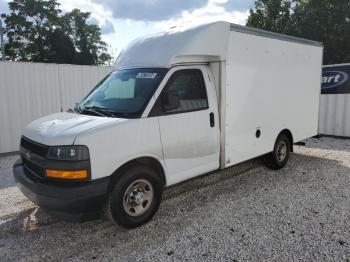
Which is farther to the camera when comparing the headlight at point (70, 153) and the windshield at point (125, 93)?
the windshield at point (125, 93)

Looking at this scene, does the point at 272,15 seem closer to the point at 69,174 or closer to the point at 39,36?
the point at 69,174

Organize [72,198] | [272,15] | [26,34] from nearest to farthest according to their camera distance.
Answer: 1. [72,198]
2. [272,15]
3. [26,34]

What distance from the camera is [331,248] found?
11.8ft

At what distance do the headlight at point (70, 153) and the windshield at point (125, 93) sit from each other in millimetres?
755

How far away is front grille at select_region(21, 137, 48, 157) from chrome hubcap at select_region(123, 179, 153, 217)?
3.63ft

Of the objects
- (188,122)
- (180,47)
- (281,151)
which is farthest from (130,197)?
(281,151)

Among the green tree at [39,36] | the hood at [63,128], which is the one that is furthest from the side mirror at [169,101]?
the green tree at [39,36]

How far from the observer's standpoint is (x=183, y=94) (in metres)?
4.58

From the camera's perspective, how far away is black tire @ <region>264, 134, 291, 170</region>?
6465mm

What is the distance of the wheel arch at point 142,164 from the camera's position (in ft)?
12.6

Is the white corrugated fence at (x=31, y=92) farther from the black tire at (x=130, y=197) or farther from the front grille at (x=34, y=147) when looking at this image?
the black tire at (x=130, y=197)

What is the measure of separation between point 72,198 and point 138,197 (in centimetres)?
91

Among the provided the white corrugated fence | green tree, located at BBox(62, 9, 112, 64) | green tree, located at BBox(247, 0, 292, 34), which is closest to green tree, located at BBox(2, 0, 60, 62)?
green tree, located at BBox(62, 9, 112, 64)

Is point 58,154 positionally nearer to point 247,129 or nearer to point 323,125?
point 247,129
